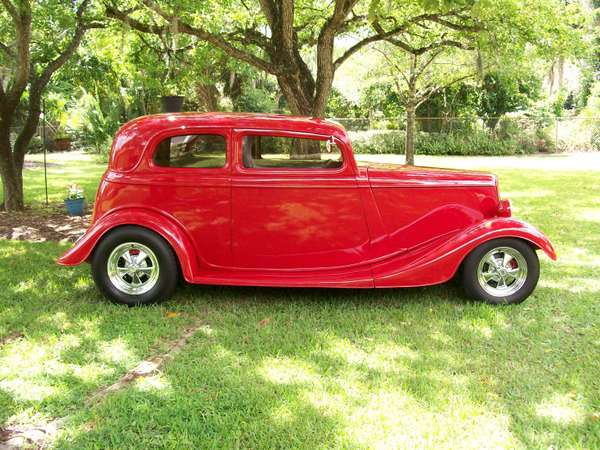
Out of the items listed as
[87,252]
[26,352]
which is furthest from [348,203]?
[26,352]

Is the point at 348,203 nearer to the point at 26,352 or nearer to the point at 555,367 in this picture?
the point at 555,367

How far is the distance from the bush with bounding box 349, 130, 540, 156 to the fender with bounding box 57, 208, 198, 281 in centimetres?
2048

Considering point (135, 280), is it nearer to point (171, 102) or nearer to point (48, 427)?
point (48, 427)

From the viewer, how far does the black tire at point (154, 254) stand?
473 centimetres

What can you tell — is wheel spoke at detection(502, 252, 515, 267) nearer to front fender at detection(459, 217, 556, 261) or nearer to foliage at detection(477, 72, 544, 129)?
front fender at detection(459, 217, 556, 261)

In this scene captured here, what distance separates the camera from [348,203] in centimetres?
474

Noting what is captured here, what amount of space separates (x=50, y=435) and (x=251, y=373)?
1.22 metres

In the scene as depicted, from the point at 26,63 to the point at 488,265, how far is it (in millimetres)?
7364

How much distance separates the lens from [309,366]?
3689mm

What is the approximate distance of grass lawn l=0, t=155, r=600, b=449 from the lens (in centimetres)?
298

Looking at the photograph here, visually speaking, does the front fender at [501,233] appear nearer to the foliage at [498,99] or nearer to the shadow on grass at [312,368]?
the shadow on grass at [312,368]

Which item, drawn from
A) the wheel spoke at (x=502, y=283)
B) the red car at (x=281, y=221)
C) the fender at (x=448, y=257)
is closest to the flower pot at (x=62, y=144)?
the red car at (x=281, y=221)

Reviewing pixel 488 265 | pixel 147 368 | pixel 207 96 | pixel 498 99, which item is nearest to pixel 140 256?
pixel 147 368

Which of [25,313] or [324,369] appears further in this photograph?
[25,313]
